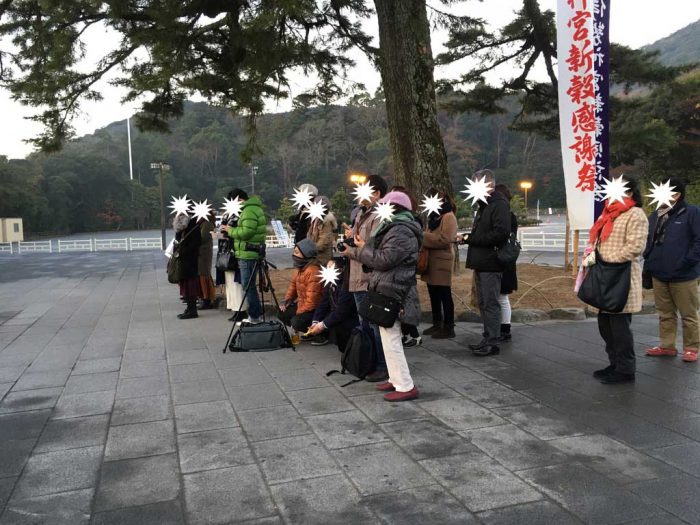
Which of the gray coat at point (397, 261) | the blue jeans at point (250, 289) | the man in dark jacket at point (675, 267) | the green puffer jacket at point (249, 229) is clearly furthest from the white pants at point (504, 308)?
the blue jeans at point (250, 289)

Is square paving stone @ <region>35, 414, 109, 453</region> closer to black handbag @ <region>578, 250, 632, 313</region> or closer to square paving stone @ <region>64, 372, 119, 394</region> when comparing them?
square paving stone @ <region>64, 372, 119, 394</region>

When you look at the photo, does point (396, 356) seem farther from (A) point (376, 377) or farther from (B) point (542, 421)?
(B) point (542, 421)

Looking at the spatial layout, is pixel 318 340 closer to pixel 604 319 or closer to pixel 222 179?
pixel 604 319

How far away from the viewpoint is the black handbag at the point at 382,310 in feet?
12.3

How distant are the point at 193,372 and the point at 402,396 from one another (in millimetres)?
1836

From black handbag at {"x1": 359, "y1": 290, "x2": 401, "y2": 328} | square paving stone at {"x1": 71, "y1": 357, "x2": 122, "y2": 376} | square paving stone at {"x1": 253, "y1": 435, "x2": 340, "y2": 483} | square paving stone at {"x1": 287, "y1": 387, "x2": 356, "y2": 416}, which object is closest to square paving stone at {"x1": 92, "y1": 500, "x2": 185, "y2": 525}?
square paving stone at {"x1": 253, "y1": 435, "x2": 340, "y2": 483}

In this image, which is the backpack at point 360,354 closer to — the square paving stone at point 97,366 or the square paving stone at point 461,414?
the square paving stone at point 461,414

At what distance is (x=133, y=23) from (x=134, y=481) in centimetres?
879

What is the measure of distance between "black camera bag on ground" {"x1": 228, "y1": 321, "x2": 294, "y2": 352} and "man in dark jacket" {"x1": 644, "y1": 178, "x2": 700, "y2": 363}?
128 inches

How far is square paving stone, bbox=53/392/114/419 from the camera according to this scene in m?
3.80

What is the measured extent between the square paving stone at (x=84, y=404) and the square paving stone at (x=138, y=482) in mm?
939

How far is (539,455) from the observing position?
298 cm

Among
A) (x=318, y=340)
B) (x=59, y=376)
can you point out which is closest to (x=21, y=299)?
(x=59, y=376)

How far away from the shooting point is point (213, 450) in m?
3.13
